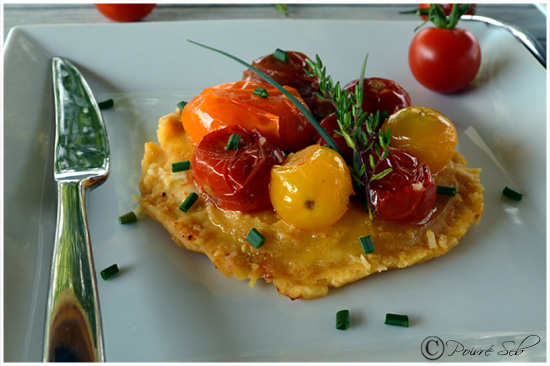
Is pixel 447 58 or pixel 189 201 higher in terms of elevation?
pixel 447 58

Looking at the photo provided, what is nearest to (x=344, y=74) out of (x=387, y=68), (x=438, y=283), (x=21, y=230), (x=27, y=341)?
(x=387, y=68)

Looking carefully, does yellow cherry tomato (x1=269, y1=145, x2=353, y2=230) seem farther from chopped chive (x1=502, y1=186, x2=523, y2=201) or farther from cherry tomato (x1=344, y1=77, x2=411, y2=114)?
chopped chive (x1=502, y1=186, x2=523, y2=201)

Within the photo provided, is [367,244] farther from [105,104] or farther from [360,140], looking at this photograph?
[105,104]

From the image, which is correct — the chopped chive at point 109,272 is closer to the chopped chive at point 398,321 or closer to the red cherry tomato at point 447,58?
the chopped chive at point 398,321

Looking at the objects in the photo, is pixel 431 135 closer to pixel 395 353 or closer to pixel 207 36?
pixel 395 353

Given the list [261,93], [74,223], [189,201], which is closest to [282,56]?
[261,93]
